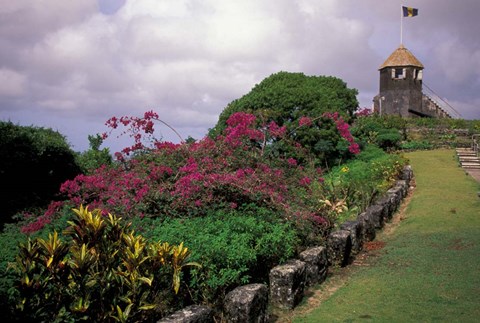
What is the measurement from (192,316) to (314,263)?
3.51 m

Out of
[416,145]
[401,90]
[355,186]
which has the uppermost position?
[401,90]

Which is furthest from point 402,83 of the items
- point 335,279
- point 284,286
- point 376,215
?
point 284,286

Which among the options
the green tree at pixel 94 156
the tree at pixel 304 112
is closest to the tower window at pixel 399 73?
the tree at pixel 304 112

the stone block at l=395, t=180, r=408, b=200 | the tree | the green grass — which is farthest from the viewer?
the tree

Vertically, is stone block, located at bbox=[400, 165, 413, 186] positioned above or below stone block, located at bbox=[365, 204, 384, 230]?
above

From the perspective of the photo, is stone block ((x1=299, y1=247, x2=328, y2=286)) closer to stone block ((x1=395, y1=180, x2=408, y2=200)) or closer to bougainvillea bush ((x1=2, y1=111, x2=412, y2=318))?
bougainvillea bush ((x1=2, y1=111, x2=412, y2=318))

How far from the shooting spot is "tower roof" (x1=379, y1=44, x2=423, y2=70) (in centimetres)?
5016

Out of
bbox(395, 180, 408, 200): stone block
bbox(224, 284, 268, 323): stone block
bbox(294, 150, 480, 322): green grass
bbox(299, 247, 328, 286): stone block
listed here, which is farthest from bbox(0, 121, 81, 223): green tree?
bbox(395, 180, 408, 200): stone block

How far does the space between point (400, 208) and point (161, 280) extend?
11.1 m

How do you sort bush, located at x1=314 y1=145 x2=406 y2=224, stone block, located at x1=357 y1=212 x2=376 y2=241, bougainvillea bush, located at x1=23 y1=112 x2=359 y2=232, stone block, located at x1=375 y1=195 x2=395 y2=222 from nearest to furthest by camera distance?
1. bougainvillea bush, located at x1=23 y1=112 x2=359 y2=232
2. stone block, located at x1=357 y1=212 x2=376 y2=241
3. bush, located at x1=314 y1=145 x2=406 y2=224
4. stone block, located at x1=375 y1=195 x2=395 y2=222

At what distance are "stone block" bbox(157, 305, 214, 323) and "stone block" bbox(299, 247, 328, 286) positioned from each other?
9.60 feet

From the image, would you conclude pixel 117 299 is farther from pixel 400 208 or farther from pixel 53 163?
pixel 400 208

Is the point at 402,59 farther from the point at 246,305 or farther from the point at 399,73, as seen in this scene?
the point at 246,305

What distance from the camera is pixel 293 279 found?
Answer: 23.5ft
